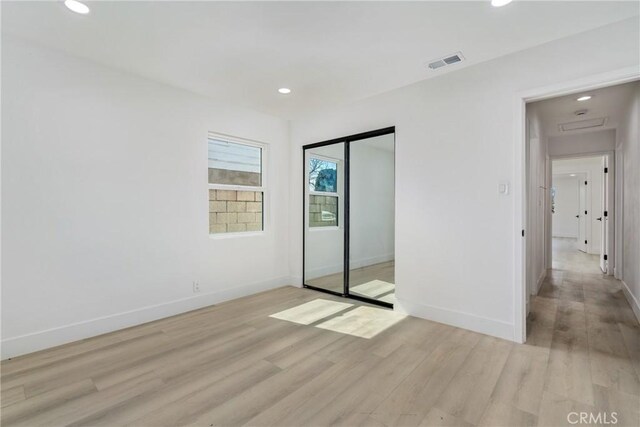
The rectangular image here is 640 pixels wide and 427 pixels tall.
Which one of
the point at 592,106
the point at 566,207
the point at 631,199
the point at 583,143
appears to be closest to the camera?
the point at 631,199

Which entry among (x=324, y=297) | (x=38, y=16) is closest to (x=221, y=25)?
(x=38, y=16)

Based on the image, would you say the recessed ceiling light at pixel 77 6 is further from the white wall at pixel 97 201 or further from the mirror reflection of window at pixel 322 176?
the mirror reflection of window at pixel 322 176

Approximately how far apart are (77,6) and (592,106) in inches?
211

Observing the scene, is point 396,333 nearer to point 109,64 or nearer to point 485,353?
point 485,353

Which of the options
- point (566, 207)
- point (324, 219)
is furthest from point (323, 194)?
point (566, 207)

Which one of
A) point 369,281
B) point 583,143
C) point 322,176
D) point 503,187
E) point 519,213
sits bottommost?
point 369,281

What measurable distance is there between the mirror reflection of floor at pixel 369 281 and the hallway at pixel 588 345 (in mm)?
1465

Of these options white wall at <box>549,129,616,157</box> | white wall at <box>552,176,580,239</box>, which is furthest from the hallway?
white wall at <box>552,176,580,239</box>

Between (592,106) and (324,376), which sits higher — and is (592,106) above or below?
above

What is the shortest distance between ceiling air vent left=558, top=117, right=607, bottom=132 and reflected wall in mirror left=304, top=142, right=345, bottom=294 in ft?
11.9

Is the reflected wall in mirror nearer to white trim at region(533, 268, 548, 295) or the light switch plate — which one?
the light switch plate

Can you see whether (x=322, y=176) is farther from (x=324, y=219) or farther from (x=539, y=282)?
(x=539, y=282)

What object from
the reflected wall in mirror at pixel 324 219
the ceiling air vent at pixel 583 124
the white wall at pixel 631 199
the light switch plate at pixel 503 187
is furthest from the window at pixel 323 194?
the ceiling air vent at pixel 583 124

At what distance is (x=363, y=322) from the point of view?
319 centimetres
